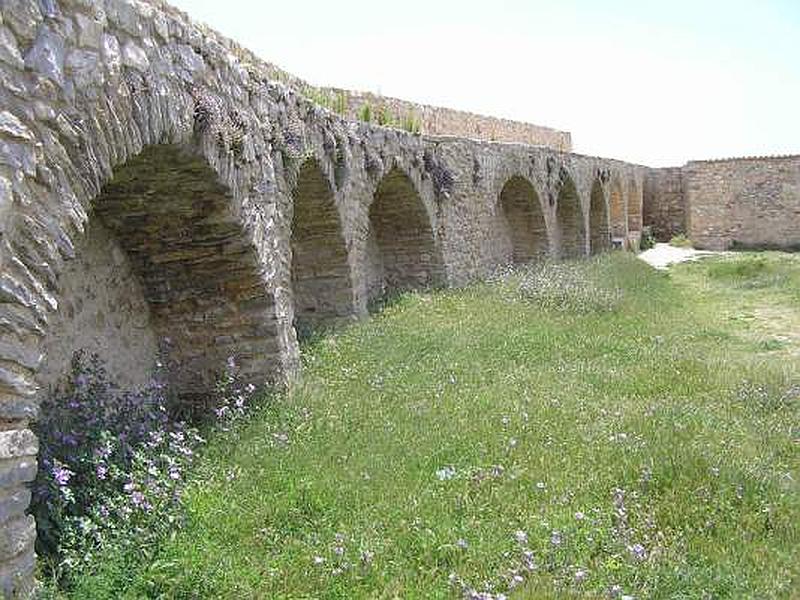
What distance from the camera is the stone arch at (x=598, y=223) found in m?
23.6

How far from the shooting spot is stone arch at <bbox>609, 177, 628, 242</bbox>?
2594 centimetres

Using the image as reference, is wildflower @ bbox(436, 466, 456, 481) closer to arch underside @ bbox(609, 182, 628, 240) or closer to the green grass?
the green grass

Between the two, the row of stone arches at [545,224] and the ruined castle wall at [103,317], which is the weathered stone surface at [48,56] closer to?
the ruined castle wall at [103,317]

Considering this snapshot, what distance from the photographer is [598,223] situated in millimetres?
24047

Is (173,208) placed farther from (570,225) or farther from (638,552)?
(570,225)

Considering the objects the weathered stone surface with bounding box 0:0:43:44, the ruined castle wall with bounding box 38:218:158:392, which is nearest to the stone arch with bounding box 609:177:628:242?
the ruined castle wall with bounding box 38:218:158:392

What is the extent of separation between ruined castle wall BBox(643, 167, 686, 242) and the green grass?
74.8ft

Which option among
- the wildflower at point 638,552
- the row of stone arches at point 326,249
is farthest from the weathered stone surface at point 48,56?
the row of stone arches at point 326,249

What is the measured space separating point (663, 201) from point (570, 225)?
10.8 metres

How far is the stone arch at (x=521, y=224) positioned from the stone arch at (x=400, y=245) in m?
5.31

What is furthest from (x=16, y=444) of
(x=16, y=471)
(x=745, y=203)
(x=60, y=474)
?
(x=745, y=203)

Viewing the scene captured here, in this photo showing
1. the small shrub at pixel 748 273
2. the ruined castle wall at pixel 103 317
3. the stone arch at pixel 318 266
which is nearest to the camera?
the ruined castle wall at pixel 103 317

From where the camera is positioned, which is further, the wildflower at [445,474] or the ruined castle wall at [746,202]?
the ruined castle wall at [746,202]

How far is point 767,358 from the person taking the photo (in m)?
8.92
